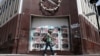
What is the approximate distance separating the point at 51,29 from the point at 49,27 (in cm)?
26

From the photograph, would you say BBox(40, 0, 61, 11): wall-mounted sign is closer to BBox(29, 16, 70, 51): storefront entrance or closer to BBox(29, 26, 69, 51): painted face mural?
BBox(29, 16, 70, 51): storefront entrance

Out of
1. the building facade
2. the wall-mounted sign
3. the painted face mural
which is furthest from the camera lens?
the wall-mounted sign

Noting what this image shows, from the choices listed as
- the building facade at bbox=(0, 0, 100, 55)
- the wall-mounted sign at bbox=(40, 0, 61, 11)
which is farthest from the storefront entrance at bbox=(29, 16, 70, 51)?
the wall-mounted sign at bbox=(40, 0, 61, 11)

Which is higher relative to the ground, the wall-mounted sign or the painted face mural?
the wall-mounted sign

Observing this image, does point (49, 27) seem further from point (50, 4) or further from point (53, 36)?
point (50, 4)

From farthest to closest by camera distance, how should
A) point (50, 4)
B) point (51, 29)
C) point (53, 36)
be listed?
point (50, 4)
point (51, 29)
point (53, 36)

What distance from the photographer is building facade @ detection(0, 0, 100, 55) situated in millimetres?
16391

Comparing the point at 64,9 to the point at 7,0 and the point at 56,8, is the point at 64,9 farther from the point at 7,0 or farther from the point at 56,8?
the point at 7,0

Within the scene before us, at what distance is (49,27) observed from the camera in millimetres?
17516

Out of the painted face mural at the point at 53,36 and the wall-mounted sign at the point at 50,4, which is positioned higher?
the wall-mounted sign at the point at 50,4

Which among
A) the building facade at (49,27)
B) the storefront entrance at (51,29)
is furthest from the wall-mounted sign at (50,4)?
the storefront entrance at (51,29)

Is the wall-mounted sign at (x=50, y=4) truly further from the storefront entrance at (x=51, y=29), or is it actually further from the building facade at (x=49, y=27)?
the storefront entrance at (x=51, y=29)

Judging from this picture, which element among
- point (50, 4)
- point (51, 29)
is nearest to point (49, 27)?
point (51, 29)

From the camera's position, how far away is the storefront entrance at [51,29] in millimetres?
16859
